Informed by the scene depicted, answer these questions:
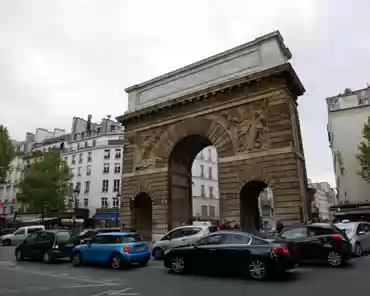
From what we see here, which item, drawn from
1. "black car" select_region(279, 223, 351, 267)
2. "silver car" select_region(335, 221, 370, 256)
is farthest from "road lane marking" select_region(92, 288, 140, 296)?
"silver car" select_region(335, 221, 370, 256)

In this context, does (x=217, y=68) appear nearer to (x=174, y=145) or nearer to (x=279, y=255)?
(x=174, y=145)

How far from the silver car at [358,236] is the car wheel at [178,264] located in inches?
303

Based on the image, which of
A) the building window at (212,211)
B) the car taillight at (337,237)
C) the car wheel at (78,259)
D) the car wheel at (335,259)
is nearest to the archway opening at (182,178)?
the car wheel at (78,259)

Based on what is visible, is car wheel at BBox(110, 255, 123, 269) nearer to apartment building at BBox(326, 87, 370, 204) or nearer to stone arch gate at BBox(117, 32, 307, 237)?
stone arch gate at BBox(117, 32, 307, 237)

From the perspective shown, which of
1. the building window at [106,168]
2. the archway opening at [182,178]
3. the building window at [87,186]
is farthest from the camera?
the building window at [87,186]

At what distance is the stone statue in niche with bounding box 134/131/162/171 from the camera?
92.6 ft

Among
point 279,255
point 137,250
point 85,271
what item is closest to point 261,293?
point 279,255

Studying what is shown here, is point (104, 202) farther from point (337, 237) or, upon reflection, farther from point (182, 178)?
point (337, 237)

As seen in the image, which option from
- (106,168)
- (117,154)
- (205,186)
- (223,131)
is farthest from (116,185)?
(223,131)

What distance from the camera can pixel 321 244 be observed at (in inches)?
470

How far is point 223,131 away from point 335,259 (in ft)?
45.9

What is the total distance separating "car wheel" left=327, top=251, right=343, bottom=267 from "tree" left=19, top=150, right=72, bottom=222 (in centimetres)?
3548

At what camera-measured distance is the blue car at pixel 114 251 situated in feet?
40.6

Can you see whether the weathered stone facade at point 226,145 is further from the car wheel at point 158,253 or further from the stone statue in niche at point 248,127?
the car wheel at point 158,253
